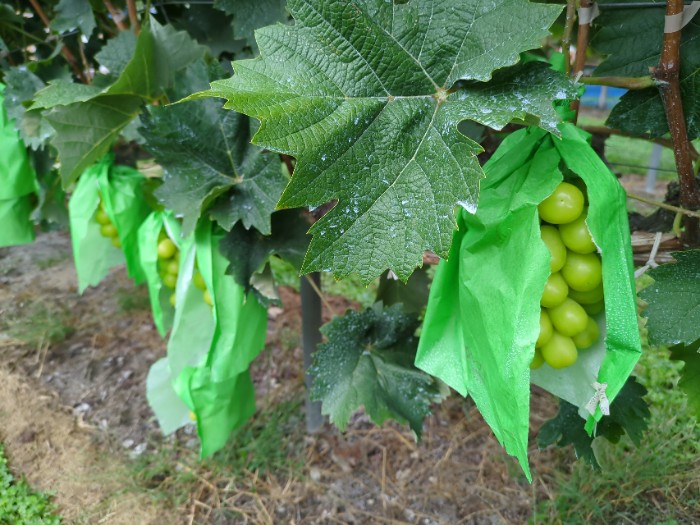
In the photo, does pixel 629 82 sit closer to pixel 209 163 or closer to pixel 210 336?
pixel 209 163

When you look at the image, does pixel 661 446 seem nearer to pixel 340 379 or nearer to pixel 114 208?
pixel 340 379

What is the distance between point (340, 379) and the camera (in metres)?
0.98

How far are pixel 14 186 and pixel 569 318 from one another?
1.19 metres

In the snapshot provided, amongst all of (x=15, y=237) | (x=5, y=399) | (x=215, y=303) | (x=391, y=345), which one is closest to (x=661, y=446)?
(x=391, y=345)

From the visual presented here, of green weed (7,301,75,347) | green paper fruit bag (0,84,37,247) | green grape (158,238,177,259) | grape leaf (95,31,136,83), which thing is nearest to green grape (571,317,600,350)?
green grape (158,238,177,259)

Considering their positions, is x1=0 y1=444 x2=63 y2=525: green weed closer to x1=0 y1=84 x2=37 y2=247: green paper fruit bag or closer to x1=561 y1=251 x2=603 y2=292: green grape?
x1=0 y1=84 x2=37 y2=247: green paper fruit bag

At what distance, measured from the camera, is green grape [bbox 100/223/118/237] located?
1168mm

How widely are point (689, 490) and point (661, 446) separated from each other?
0.40 feet

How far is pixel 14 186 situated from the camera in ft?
3.93

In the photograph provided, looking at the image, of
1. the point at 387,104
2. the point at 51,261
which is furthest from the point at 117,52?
the point at 51,261

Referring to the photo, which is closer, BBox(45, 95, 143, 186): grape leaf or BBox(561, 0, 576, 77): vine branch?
BBox(561, 0, 576, 77): vine branch

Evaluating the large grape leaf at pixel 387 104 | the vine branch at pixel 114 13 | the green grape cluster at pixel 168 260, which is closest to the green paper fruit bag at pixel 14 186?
the vine branch at pixel 114 13

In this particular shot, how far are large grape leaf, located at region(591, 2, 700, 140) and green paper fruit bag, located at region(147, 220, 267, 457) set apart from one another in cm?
65

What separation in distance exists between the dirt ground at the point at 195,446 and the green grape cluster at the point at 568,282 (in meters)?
0.76
